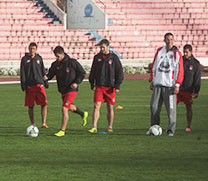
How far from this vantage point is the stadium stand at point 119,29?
37219 millimetres

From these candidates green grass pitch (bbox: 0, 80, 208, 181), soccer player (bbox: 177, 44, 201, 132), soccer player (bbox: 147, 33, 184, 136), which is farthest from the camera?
soccer player (bbox: 177, 44, 201, 132)

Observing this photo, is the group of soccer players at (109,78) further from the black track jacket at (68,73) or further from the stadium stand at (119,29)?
the stadium stand at (119,29)

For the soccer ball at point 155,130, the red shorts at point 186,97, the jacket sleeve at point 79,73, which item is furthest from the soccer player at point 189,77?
the jacket sleeve at point 79,73

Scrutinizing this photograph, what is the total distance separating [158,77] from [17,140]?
2.86 metres

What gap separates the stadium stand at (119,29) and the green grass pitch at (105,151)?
20545 mm

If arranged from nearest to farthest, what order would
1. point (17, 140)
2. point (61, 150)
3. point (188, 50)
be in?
point (61, 150), point (17, 140), point (188, 50)

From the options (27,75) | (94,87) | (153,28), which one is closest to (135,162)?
(94,87)

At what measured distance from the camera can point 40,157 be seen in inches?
393

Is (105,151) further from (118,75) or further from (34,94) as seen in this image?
(34,94)

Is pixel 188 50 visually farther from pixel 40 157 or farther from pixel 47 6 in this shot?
pixel 47 6

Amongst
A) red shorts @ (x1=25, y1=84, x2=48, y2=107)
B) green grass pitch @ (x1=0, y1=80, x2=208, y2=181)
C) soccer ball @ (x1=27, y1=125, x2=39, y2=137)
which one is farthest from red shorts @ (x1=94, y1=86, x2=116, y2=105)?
soccer ball @ (x1=27, y1=125, x2=39, y2=137)

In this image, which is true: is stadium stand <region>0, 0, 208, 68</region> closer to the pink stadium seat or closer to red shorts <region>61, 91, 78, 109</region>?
the pink stadium seat

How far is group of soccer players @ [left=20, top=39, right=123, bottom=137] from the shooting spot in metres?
12.6

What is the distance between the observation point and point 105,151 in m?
10.5
